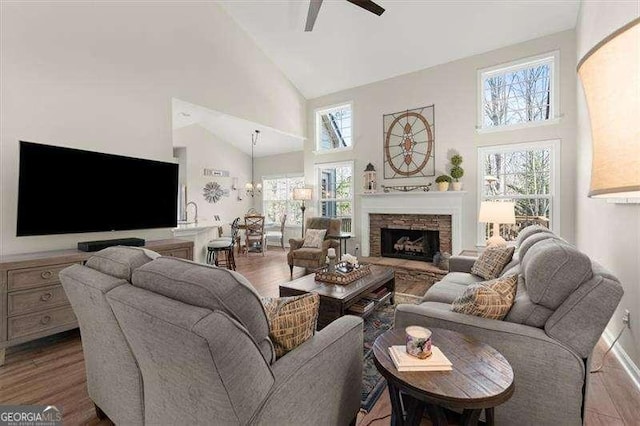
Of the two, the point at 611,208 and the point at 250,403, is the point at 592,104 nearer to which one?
the point at 250,403

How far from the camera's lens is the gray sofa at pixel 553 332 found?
140cm

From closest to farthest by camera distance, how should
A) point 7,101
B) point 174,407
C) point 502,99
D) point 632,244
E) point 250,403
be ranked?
1. point 250,403
2. point 174,407
3. point 632,244
4. point 7,101
5. point 502,99

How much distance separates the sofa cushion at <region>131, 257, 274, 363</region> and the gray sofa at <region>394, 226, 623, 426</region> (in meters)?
1.13

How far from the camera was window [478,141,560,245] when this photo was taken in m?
4.37

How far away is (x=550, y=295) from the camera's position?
1.52 meters

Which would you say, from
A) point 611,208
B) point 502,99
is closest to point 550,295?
point 611,208

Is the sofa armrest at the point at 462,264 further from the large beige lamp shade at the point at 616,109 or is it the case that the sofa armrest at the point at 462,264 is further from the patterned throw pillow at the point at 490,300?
the large beige lamp shade at the point at 616,109

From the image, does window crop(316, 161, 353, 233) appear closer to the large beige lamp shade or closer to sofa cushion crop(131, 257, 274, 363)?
sofa cushion crop(131, 257, 274, 363)

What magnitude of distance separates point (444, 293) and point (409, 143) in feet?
11.9

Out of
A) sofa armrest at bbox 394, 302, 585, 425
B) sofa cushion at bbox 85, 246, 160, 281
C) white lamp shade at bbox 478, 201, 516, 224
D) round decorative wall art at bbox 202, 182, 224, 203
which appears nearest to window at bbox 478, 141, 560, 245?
white lamp shade at bbox 478, 201, 516, 224

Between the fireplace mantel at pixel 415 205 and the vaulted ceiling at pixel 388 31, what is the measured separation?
229cm

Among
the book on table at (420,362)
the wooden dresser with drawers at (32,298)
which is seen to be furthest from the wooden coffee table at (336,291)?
the wooden dresser with drawers at (32,298)

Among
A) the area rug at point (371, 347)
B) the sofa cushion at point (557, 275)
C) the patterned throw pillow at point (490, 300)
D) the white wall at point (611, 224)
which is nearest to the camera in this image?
the sofa cushion at point (557, 275)

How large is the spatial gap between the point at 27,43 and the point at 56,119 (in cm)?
70
